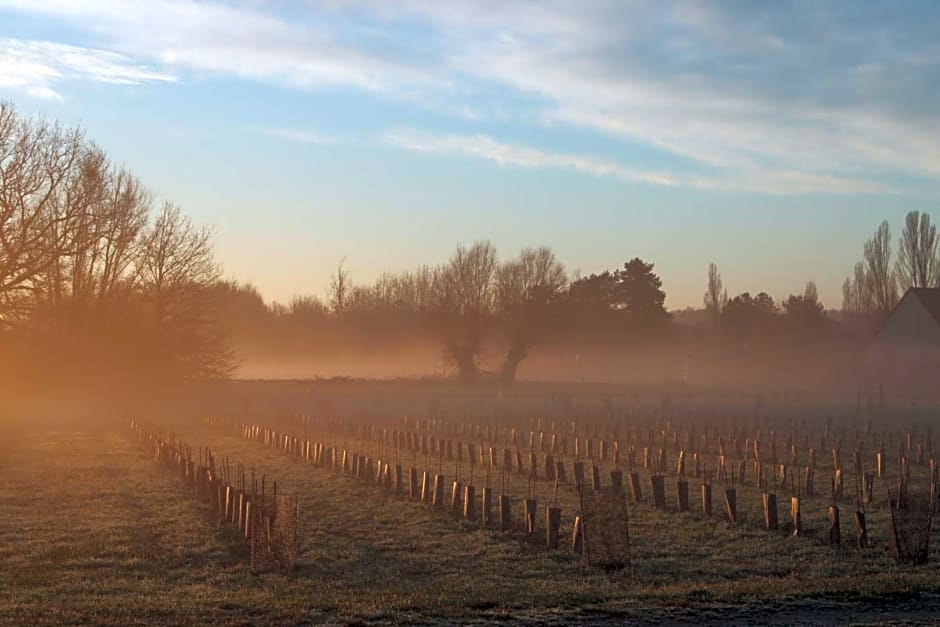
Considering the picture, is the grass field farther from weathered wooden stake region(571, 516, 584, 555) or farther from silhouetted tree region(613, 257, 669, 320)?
silhouetted tree region(613, 257, 669, 320)

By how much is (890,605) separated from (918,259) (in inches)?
3072

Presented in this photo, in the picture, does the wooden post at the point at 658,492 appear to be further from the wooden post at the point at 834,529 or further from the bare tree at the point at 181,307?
the bare tree at the point at 181,307

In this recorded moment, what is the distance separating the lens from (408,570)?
1359 centimetres

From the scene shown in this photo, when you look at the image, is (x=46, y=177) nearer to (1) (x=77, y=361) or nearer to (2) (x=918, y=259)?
(1) (x=77, y=361)

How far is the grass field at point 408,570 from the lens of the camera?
33.8 feet

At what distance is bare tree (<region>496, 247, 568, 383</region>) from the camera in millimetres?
70562

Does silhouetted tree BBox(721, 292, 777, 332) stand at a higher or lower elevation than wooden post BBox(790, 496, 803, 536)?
higher

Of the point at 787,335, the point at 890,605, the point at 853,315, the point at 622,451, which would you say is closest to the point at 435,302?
the point at 787,335

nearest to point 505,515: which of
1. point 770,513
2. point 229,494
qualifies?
point 770,513

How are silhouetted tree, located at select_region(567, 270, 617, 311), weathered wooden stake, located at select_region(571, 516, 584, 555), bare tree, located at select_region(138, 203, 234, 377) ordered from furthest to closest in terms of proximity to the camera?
1. silhouetted tree, located at select_region(567, 270, 617, 311)
2. bare tree, located at select_region(138, 203, 234, 377)
3. weathered wooden stake, located at select_region(571, 516, 584, 555)

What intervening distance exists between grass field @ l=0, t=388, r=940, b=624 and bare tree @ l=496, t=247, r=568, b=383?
47946mm

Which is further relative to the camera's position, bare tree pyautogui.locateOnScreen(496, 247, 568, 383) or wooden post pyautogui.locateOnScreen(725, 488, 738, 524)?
bare tree pyautogui.locateOnScreen(496, 247, 568, 383)

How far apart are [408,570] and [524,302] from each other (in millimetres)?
58074

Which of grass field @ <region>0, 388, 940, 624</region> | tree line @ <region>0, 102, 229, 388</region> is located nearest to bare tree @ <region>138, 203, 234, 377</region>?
tree line @ <region>0, 102, 229, 388</region>
